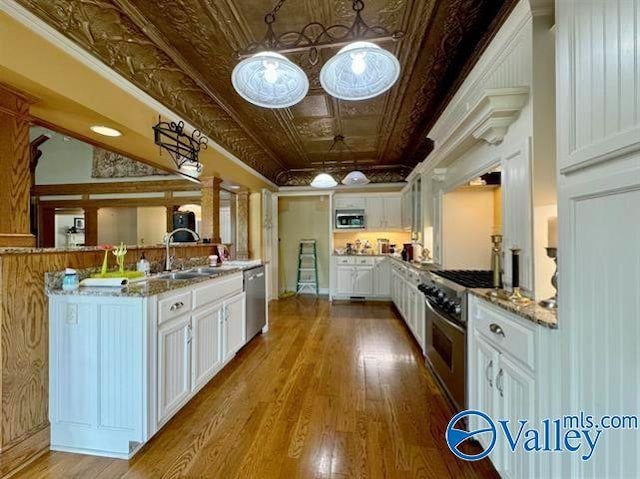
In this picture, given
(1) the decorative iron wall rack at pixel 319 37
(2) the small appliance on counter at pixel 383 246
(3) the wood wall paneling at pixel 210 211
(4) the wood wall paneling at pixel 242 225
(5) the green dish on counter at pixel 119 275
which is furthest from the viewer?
(2) the small appliance on counter at pixel 383 246

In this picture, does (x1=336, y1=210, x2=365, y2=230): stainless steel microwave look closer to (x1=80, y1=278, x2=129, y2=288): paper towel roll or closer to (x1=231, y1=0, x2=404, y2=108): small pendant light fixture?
(x1=231, y1=0, x2=404, y2=108): small pendant light fixture

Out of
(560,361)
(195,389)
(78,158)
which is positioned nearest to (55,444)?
(195,389)

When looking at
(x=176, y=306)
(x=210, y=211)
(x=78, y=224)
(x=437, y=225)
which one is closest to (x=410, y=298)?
(x=437, y=225)

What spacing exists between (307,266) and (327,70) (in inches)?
221

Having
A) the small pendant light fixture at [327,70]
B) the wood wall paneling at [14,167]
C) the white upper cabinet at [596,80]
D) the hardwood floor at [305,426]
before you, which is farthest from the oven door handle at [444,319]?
the wood wall paneling at [14,167]

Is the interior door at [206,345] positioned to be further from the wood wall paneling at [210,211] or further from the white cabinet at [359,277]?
the white cabinet at [359,277]

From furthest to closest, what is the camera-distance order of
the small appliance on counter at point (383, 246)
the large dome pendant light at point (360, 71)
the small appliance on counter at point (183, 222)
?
the small appliance on counter at point (383, 246) → the small appliance on counter at point (183, 222) → the large dome pendant light at point (360, 71)

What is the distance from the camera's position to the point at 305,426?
200 centimetres

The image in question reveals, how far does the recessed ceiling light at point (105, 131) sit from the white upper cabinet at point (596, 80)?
2.77m

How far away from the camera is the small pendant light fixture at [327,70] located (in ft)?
4.97

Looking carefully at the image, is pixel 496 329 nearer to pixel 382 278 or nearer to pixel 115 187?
pixel 382 278

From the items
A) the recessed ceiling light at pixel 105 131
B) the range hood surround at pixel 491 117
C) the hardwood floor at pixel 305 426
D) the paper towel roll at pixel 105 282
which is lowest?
the hardwood floor at pixel 305 426

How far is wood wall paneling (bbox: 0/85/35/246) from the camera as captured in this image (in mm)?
1696

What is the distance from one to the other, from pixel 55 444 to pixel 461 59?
3.83 meters
